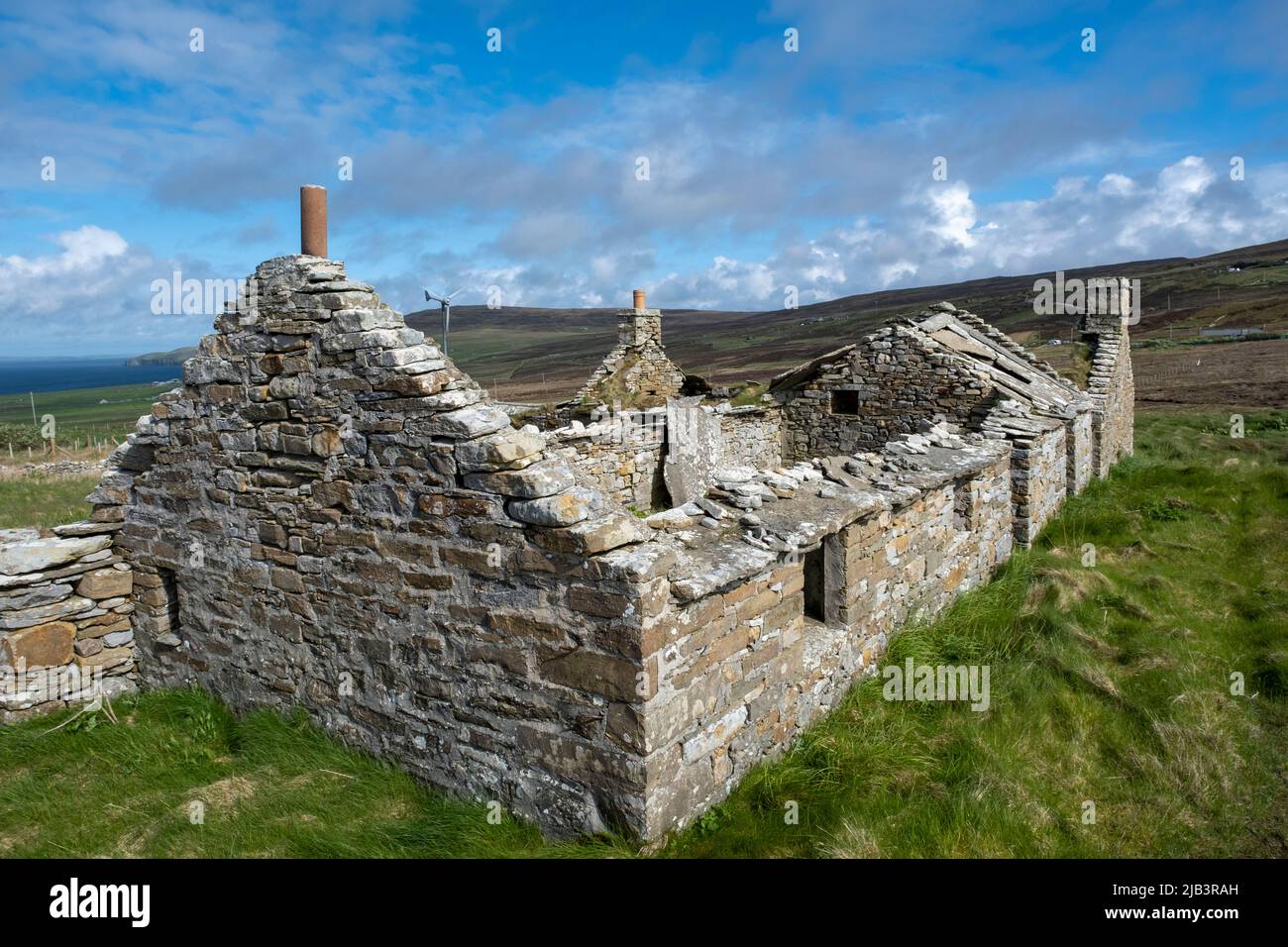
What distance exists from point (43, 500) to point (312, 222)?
1415cm

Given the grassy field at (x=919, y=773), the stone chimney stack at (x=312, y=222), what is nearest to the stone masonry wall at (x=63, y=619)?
the grassy field at (x=919, y=773)

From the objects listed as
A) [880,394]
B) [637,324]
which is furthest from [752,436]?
[637,324]

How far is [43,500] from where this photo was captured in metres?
15.5

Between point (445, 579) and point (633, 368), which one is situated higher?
point (633, 368)

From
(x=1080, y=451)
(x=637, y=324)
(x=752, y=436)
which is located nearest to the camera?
(x=1080, y=451)

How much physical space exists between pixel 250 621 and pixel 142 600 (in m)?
1.45

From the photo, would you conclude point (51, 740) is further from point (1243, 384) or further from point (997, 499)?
point (1243, 384)

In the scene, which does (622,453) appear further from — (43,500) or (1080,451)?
(43,500)

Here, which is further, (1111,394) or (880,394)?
(1111,394)

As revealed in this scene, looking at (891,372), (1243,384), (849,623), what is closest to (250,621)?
(849,623)

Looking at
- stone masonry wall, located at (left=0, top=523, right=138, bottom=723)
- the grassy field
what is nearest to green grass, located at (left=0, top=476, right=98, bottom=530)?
stone masonry wall, located at (left=0, top=523, right=138, bottom=723)

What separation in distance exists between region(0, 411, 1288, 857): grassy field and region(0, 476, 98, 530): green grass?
7.81 m

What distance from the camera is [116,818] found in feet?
16.1

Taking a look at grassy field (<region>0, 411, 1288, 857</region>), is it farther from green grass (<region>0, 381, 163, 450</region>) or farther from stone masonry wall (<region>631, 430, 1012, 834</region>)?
green grass (<region>0, 381, 163, 450</region>)
